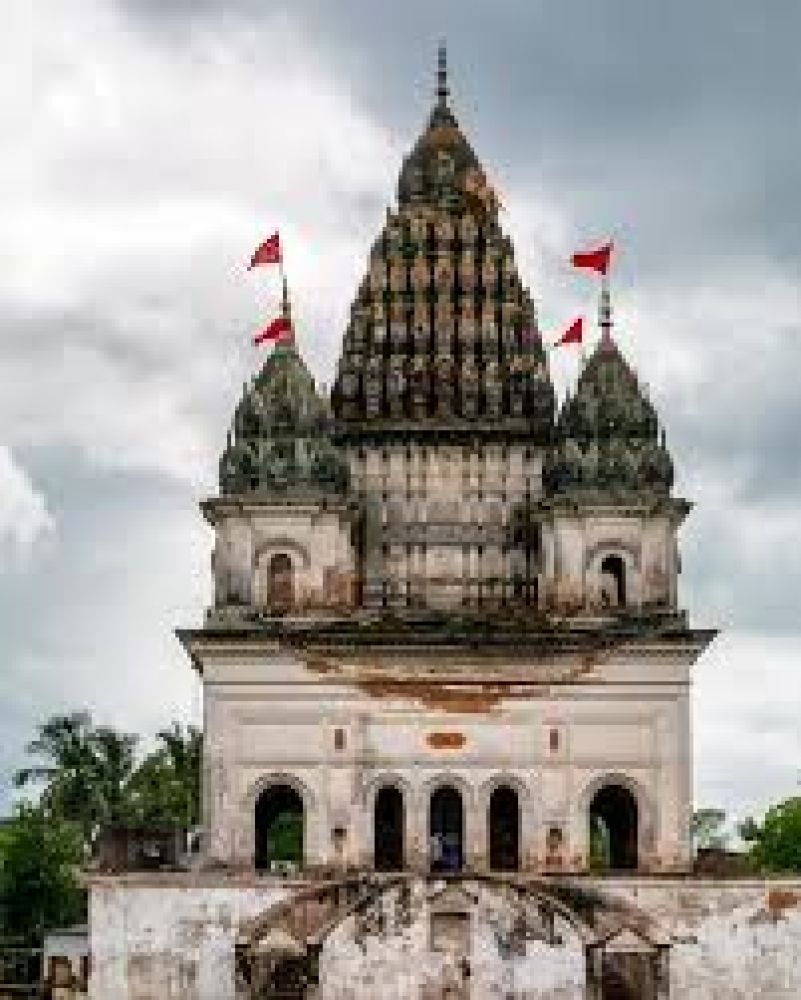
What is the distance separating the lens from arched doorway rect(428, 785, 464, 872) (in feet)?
164

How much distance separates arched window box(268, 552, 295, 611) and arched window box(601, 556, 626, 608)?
5763mm

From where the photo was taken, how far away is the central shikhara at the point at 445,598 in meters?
49.6

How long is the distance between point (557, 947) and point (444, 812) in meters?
4.57

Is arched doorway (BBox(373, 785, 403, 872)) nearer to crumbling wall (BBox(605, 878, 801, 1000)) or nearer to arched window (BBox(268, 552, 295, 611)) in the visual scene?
arched window (BBox(268, 552, 295, 611))

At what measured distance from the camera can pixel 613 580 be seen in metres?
51.7

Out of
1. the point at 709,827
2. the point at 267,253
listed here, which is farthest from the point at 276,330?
the point at 709,827

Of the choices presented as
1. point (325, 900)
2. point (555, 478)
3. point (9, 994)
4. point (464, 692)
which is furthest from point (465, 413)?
point (9, 994)

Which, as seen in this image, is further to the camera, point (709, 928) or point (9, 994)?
point (9, 994)

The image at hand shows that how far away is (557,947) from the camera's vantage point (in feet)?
156

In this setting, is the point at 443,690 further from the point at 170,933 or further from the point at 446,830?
the point at 170,933

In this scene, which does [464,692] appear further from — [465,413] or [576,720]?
[465,413]

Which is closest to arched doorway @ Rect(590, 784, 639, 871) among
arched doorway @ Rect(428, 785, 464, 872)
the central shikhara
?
the central shikhara

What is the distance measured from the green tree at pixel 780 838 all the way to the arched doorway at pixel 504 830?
20.6m

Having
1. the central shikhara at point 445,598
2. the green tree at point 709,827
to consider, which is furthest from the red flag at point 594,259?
the green tree at point 709,827
